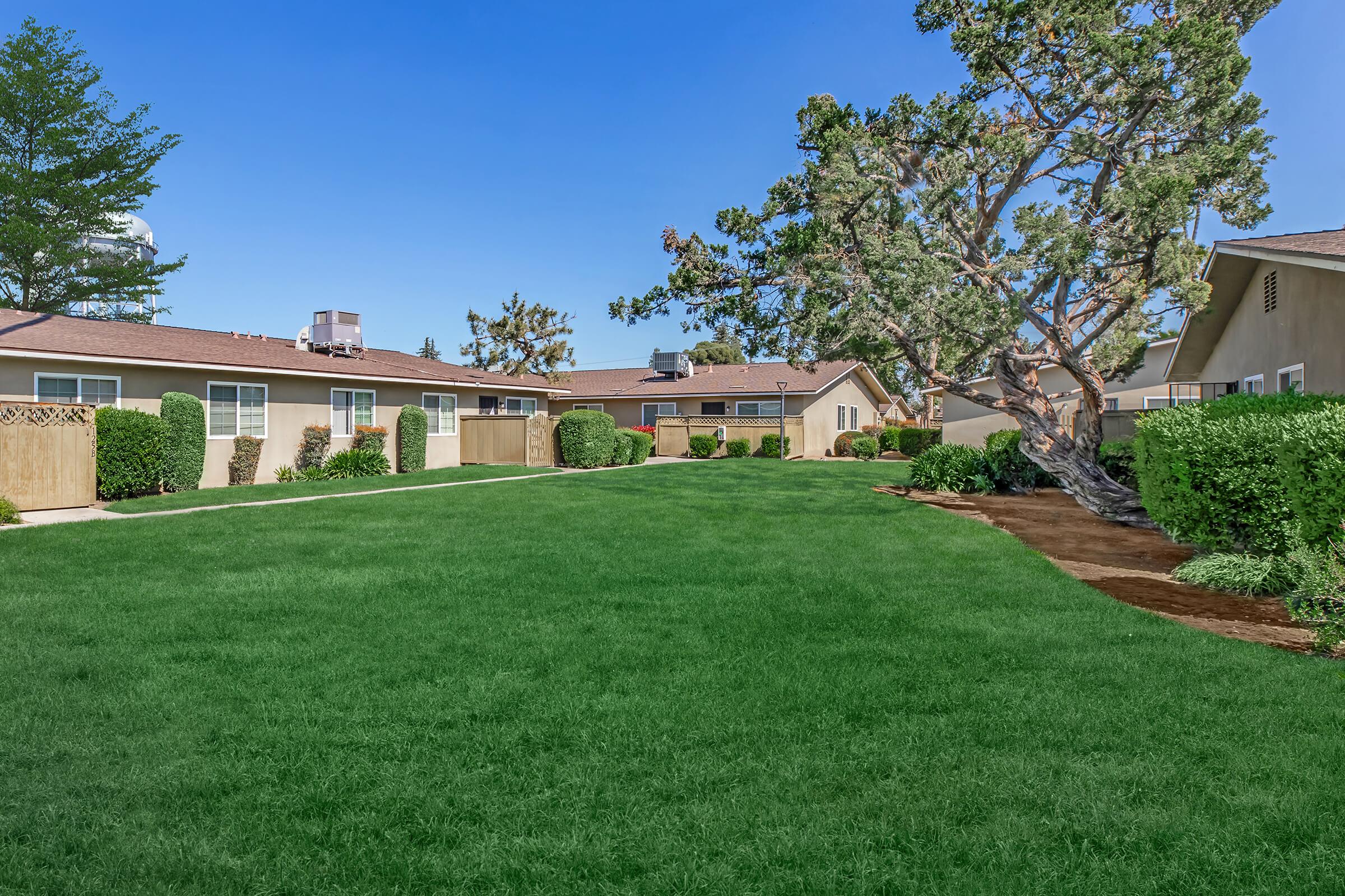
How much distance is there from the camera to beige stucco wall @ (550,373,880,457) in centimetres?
3519

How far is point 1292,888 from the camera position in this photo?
258 cm

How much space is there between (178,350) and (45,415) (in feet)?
14.7

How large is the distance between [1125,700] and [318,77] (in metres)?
21.9

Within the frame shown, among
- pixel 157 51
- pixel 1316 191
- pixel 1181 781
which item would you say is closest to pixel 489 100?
pixel 157 51

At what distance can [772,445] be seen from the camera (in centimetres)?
3306

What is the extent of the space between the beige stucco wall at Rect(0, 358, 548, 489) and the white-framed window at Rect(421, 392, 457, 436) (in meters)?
0.15

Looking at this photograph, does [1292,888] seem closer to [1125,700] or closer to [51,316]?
[1125,700]

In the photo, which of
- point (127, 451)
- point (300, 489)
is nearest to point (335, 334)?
point (300, 489)

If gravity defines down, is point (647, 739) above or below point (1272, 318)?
below

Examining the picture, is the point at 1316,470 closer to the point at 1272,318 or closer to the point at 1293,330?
the point at 1293,330

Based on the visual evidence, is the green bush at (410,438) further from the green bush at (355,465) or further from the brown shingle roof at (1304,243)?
the brown shingle roof at (1304,243)

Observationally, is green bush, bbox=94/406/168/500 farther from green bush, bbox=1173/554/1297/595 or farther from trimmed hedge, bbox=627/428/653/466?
green bush, bbox=1173/554/1297/595

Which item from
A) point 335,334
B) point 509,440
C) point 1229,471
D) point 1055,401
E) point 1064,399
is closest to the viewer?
point 1229,471

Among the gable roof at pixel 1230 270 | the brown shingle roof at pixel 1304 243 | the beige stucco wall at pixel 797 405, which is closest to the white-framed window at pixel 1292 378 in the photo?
the gable roof at pixel 1230 270
